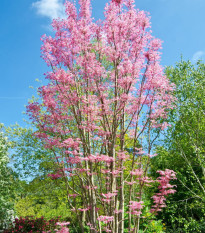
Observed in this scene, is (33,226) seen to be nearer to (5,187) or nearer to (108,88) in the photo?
(5,187)

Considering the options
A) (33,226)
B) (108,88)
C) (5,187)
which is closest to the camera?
(108,88)

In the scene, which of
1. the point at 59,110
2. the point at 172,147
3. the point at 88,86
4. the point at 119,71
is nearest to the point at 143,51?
the point at 119,71

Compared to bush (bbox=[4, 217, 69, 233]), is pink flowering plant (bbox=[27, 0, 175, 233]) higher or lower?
higher

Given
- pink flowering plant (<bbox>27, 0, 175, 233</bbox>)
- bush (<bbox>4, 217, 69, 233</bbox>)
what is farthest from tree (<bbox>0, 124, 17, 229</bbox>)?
pink flowering plant (<bbox>27, 0, 175, 233</bbox>)

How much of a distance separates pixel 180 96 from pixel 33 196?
10.1m

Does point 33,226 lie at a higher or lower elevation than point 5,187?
lower

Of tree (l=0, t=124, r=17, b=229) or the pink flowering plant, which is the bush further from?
the pink flowering plant

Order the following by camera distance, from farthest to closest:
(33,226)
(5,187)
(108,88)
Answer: (5,187) < (33,226) < (108,88)

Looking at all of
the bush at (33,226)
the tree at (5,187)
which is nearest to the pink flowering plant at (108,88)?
the bush at (33,226)

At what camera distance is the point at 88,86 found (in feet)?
17.4

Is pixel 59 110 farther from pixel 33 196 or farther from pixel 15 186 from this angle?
pixel 33 196

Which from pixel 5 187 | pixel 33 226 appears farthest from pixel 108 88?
pixel 5 187

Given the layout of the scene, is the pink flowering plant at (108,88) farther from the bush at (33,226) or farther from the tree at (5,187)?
the tree at (5,187)

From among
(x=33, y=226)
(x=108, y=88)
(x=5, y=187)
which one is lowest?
(x=33, y=226)
